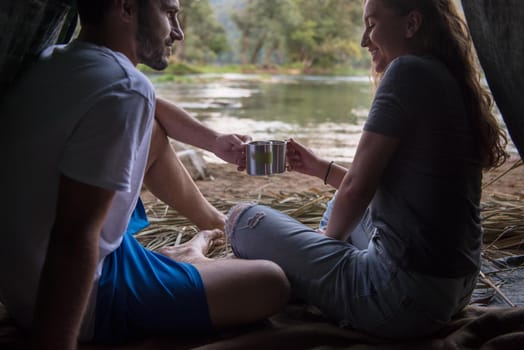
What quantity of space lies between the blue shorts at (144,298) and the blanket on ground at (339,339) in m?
0.04

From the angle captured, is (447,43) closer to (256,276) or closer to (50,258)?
(256,276)

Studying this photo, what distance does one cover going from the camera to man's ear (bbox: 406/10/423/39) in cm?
150

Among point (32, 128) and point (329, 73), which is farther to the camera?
point (329, 73)

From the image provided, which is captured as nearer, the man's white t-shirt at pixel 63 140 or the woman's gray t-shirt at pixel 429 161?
the man's white t-shirt at pixel 63 140

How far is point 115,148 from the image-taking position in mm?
1087

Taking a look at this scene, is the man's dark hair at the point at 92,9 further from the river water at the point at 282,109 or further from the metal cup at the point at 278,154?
the river water at the point at 282,109

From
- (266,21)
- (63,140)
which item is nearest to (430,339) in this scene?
(63,140)

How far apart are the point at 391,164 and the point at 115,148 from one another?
737mm

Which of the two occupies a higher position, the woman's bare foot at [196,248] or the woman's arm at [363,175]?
the woman's arm at [363,175]

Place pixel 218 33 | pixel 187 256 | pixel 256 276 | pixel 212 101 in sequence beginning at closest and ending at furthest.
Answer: pixel 256 276 < pixel 187 256 < pixel 212 101 < pixel 218 33

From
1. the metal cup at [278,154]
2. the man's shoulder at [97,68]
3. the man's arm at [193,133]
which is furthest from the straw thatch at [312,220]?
the man's shoulder at [97,68]

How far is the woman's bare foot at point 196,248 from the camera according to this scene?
6.64ft

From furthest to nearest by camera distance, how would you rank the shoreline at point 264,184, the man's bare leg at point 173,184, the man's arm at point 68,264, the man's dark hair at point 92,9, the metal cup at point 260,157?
the shoreline at point 264,184, the man's bare leg at point 173,184, the metal cup at point 260,157, the man's dark hair at point 92,9, the man's arm at point 68,264

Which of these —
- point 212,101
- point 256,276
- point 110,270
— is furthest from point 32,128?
point 212,101
